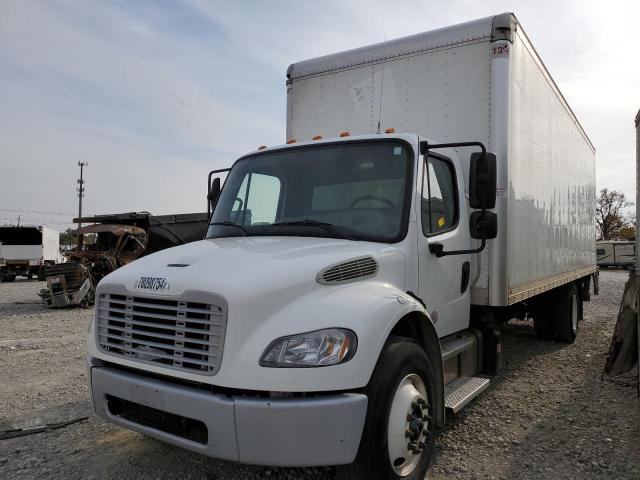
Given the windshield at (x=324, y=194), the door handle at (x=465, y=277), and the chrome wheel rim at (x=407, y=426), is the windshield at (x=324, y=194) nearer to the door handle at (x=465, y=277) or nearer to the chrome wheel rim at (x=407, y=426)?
the chrome wheel rim at (x=407, y=426)

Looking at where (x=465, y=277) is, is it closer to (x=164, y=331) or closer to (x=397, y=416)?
(x=397, y=416)

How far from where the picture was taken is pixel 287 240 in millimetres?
3467

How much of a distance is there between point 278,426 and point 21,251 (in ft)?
91.2

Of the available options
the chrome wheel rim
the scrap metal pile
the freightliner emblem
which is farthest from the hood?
the scrap metal pile

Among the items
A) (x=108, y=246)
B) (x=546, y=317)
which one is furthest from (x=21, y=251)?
(x=546, y=317)

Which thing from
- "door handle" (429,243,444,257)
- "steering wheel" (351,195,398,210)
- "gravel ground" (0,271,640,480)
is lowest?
"gravel ground" (0,271,640,480)

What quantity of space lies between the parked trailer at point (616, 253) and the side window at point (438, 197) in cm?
3691

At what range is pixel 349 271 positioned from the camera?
3.03m

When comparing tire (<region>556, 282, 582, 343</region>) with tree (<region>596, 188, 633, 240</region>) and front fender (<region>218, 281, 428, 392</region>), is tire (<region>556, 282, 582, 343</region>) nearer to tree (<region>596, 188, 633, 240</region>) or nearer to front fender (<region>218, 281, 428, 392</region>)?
front fender (<region>218, 281, 428, 392</region>)

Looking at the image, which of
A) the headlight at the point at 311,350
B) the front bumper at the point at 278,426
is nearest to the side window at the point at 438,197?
the headlight at the point at 311,350

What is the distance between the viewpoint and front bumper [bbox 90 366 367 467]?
2.44 metres

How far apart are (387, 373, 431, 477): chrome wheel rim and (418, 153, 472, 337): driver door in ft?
2.84

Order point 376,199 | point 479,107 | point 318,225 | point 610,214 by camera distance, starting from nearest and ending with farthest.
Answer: point 318,225 < point 376,199 < point 479,107 < point 610,214

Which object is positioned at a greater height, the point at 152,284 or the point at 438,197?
the point at 438,197
